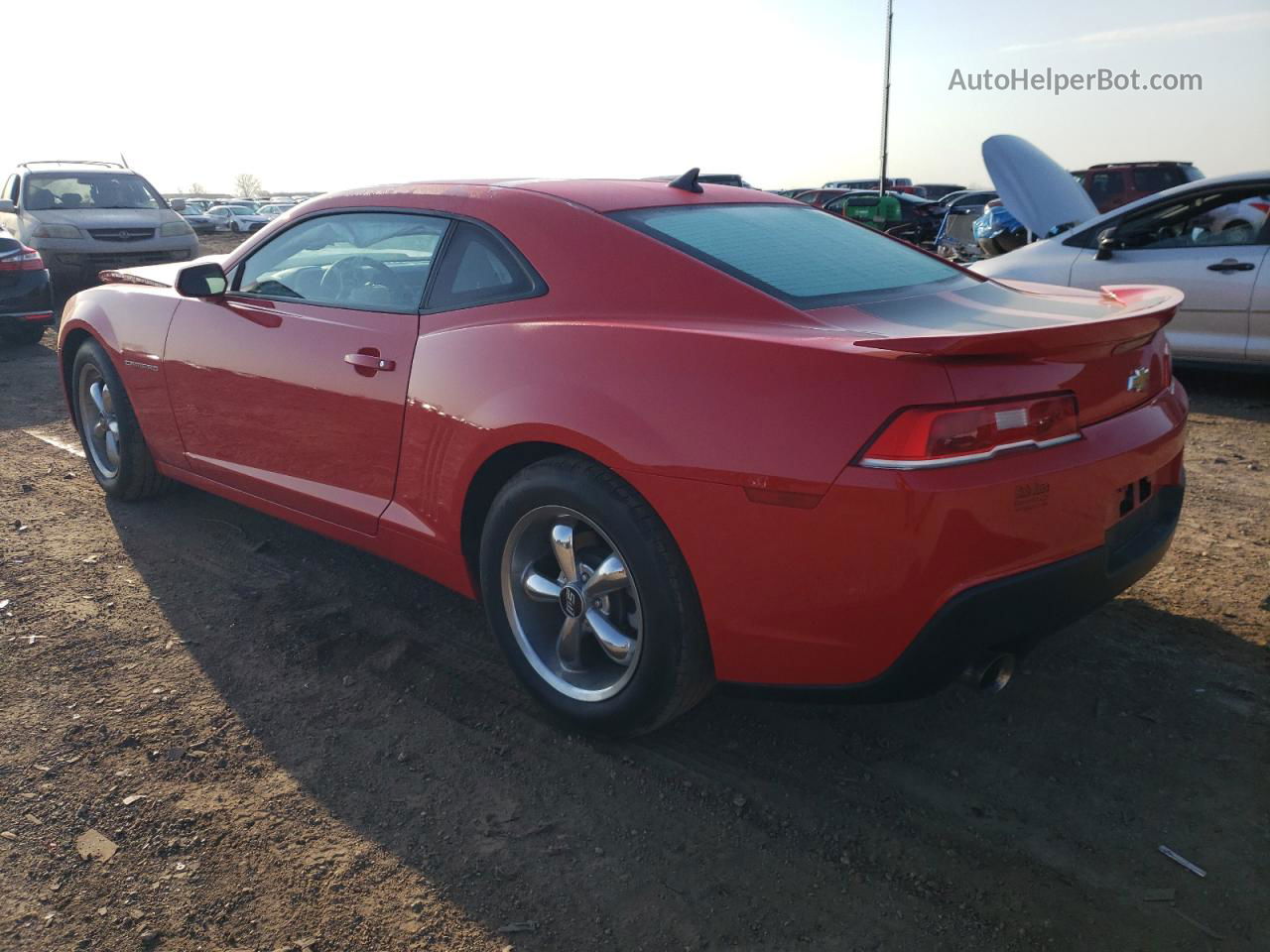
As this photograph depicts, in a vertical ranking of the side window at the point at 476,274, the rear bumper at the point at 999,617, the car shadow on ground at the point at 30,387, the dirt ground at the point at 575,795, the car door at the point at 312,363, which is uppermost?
the side window at the point at 476,274

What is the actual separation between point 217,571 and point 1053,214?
21.7 feet

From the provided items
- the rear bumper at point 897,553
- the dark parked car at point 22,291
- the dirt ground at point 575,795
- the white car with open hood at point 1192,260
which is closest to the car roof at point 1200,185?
the white car with open hood at point 1192,260

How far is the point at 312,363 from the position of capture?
347 cm

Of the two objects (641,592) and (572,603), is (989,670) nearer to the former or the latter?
(641,592)

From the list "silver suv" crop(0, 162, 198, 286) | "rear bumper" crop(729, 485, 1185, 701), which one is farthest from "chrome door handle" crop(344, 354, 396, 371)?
"silver suv" crop(0, 162, 198, 286)

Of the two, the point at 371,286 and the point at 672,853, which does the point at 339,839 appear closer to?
the point at 672,853

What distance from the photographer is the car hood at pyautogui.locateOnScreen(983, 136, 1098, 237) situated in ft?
25.9

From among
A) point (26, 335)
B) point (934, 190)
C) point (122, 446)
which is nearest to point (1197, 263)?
point (122, 446)

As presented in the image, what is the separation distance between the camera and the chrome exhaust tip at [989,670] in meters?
2.38

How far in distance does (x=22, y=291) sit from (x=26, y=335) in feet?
2.67

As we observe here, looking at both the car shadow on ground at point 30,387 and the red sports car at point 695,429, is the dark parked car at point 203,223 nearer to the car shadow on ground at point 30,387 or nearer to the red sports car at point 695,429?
the car shadow on ground at point 30,387

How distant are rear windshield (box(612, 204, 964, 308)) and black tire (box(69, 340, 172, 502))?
282 cm

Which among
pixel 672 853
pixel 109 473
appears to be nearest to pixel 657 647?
pixel 672 853

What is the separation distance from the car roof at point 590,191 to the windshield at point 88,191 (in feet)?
36.1
